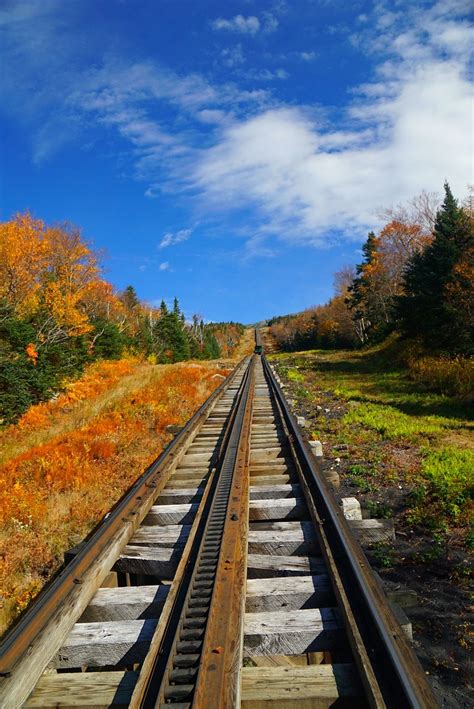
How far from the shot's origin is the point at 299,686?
215cm

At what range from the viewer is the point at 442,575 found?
412 centimetres


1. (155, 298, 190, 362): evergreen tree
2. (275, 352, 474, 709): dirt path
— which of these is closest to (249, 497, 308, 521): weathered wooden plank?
(275, 352, 474, 709): dirt path

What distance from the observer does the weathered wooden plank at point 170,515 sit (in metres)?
4.52

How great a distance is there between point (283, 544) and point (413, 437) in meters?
6.17

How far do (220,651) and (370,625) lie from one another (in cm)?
87

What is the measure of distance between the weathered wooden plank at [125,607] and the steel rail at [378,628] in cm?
133

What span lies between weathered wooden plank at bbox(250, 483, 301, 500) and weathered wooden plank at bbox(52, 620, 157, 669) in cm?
252

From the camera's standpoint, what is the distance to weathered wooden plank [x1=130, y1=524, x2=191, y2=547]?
3.96 m

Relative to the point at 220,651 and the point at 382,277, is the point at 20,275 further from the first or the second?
the point at 220,651


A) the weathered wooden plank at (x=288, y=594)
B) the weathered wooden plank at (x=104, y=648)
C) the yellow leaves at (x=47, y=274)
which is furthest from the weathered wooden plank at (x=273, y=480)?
the yellow leaves at (x=47, y=274)

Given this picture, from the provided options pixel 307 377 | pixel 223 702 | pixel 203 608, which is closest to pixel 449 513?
pixel 203 608

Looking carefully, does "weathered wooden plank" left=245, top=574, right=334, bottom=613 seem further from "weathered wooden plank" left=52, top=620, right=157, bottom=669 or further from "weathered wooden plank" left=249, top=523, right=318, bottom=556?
"weathered wooden plank" left=52, top=620, right=157, bottom=669

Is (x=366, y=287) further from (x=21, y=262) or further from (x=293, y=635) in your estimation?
(x=293, y=635)

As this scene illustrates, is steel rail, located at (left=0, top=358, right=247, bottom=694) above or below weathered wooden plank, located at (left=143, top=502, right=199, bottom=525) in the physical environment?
above
